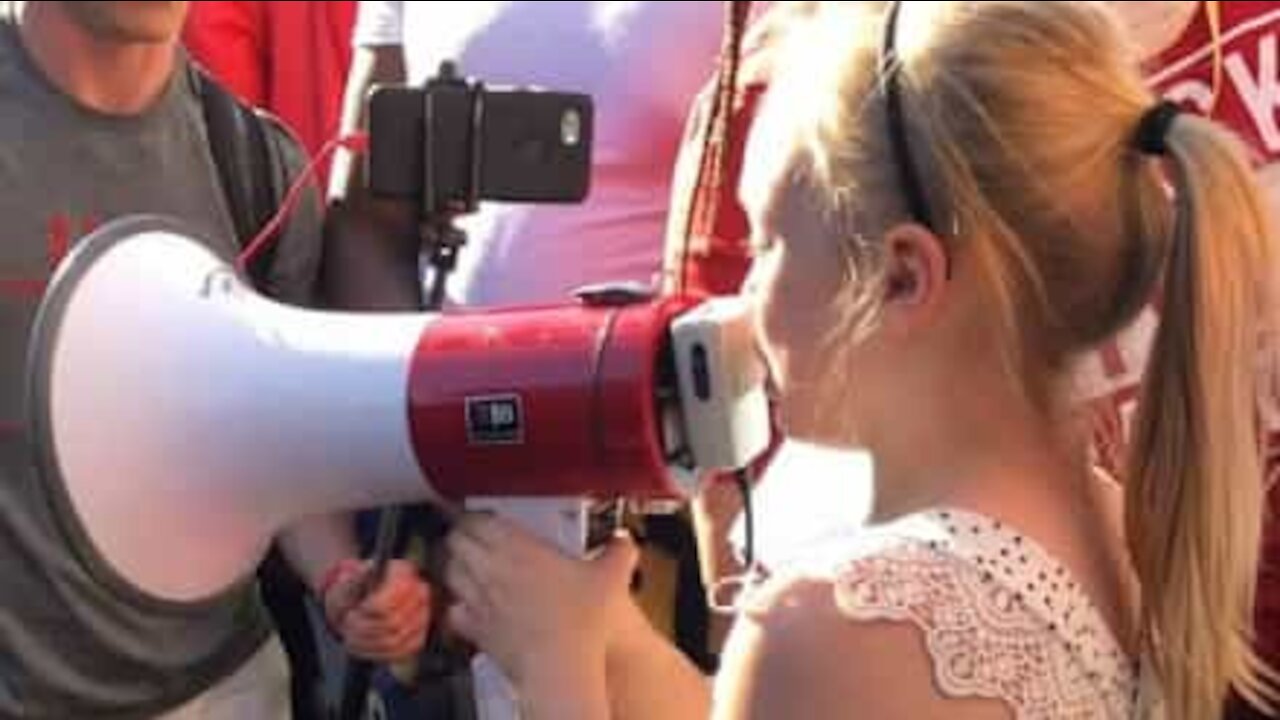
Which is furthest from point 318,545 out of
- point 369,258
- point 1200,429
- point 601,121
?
point 1200,429

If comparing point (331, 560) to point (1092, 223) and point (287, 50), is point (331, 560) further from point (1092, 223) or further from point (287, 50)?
point (287, 50)

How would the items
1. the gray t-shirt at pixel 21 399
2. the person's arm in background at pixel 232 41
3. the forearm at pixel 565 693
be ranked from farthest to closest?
1. the person's arm in background at pixel 232 41
2. the gray t-shirt at pixel 21 399
3. the forearm at pixel 565 693

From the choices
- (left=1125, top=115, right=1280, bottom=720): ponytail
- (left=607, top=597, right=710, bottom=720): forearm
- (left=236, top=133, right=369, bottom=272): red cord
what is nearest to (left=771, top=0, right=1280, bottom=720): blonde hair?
(left=1125, top=115, right=1280, bottom=720): ponytail

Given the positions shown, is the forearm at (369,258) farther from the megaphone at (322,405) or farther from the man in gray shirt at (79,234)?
the megaphone at (322,405)

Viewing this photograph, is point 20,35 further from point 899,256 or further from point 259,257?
point 899,256

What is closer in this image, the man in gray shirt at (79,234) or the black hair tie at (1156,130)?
the black hair tie at (1156,130)

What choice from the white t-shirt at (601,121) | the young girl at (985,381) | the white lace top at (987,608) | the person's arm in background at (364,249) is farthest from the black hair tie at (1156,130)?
the white t-shirt at (601,121)

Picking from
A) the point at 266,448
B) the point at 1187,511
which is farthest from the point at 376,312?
the point at 1187,511

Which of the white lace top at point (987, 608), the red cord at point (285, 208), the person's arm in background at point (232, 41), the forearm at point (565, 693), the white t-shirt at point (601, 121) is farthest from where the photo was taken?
the person's arm in background at point (232, 41)

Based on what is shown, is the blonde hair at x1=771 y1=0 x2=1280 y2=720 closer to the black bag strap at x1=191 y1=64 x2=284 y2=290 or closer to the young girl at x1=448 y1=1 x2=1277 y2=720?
the young girl at x1=448 y1=1 x2=1277 y2=720

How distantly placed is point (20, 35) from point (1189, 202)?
2.82ft

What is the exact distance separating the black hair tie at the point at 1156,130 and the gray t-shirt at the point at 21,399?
0.70 metres

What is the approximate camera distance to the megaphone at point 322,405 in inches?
54.3

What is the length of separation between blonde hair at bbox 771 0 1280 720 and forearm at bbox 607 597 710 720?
0.92ft
